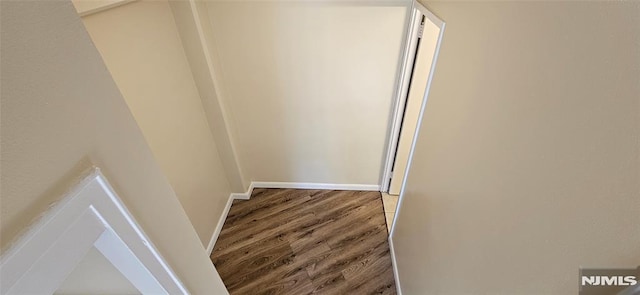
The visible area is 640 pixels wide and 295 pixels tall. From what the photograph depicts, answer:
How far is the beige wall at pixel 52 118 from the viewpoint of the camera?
16.2 inches

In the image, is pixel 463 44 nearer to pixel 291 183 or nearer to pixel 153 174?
pixel 153 174

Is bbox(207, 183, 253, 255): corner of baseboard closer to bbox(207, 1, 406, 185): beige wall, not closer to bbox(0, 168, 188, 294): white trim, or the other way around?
bbox(207, 1, 406, 185): beige wall

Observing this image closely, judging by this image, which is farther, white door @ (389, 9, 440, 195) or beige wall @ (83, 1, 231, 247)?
white door @ (389, 9, 440, 195)

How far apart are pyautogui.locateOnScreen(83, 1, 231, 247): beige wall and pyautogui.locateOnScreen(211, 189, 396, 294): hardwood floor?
310 mm

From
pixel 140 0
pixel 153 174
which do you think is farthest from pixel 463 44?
pixel 140 0

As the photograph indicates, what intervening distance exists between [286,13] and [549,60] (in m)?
1.57

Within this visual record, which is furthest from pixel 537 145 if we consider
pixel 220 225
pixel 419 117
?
pixel 220 225

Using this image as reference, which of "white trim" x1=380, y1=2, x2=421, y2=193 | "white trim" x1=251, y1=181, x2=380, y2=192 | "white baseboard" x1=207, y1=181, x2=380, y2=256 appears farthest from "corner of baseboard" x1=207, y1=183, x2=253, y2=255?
"white trim" x1=380, y1=2, x2=421, y2=193

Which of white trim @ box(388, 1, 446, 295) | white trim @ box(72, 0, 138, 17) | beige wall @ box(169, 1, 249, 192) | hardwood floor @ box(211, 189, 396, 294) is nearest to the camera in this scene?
white trim @ box(72, 0, 138, 17)

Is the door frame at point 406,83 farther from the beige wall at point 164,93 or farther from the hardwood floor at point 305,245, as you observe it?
the beige wall at point 164,93

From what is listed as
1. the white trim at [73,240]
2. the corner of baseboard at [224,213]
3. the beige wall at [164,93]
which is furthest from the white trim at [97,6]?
the corner of baseboard at [224,213]

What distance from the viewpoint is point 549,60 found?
0.61 metres

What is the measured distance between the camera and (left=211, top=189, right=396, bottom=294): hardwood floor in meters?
1.98

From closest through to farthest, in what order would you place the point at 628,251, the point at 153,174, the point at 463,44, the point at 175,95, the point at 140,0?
the point at 628,251
the point at 153,174
the point at 463,44
the point at 140,0
the point at 175,95
